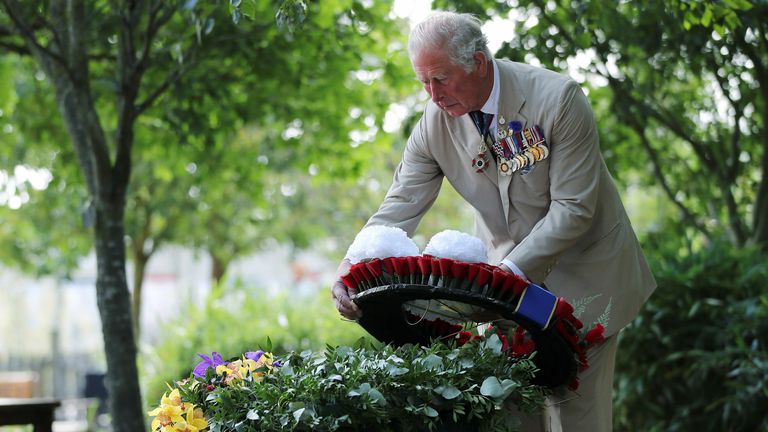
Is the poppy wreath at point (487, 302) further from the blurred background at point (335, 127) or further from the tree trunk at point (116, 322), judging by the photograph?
the tree trunk at point (116, 322)

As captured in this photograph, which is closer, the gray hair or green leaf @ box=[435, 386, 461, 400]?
green leaf @ box=[435, 386, 461, 400]

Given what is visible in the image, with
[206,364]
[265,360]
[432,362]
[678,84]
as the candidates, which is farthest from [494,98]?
[678,84]

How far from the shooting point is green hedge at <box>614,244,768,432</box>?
219 inches

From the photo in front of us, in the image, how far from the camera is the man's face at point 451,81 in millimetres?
2719

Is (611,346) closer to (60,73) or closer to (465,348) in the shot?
(465,348)

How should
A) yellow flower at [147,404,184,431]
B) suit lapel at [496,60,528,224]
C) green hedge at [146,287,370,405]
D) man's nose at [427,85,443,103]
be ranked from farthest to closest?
green hedge at [146,287,370,405] → suit lapel at [496,60,528,224] → man's nose at [427,85,443,103] → yellow flower at [147,404,184,431]

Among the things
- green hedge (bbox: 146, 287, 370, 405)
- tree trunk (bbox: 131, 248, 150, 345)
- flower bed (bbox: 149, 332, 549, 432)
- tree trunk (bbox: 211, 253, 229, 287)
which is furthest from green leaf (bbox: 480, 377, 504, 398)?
tree trunk (bbox: 211, 253, 229, 287)

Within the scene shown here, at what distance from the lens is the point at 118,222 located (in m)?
5.32

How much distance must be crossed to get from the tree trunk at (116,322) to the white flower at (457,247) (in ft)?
10.3

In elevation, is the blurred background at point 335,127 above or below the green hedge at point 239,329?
above

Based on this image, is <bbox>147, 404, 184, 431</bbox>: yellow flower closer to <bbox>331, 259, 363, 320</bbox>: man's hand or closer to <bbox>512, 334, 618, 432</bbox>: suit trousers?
<bbox>331, 259, 363, 320</bbox>: man's hand

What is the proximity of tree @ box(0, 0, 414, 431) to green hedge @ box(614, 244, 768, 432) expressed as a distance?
2.51 metres

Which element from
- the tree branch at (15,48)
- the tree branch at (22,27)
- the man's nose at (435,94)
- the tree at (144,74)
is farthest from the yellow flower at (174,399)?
the tree branch at (15,48)

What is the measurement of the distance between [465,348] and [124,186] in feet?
11.1
